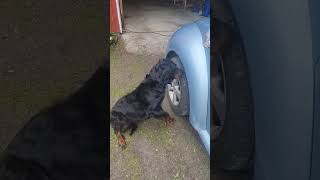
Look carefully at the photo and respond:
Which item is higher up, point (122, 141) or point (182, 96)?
point (182, 96)

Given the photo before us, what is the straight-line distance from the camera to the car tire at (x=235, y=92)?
0.95m

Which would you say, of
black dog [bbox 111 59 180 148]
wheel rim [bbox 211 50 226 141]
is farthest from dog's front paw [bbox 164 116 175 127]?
wheel rim [bbox 211 50 226 141]

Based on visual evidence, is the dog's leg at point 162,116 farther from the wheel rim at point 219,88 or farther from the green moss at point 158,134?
the wheel rim at point 219,88

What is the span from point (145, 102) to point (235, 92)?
0.73 feet

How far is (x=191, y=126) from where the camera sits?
40.0 inches

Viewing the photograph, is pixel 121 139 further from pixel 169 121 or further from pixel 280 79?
pixel 280 79

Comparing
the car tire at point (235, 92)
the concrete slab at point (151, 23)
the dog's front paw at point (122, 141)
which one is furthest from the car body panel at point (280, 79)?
the dog's front paw at point (122, 141)

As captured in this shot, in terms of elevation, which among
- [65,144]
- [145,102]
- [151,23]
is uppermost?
[151,23]

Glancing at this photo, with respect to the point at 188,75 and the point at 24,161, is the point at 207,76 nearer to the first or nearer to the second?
the point at 188,75

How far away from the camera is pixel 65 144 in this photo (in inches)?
42.0

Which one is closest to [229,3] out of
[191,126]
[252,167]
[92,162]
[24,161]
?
[191,126]

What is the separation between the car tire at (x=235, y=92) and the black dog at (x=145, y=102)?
13 cm

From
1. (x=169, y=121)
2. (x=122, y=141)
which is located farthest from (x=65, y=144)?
(x=169, y=121)

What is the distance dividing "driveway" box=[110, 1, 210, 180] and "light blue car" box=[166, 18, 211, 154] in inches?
0.8
